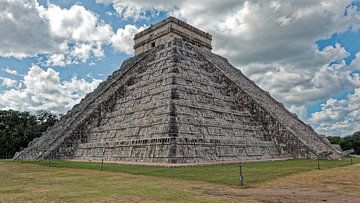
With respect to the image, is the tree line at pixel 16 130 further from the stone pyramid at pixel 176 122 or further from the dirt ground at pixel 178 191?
the dirt ground at pixel 178 191

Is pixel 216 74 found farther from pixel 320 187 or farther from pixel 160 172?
pixel 320 187

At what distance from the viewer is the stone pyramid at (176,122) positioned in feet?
59.5

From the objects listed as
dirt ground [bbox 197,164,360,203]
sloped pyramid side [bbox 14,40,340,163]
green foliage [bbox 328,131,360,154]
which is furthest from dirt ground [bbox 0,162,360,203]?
green foliage [bbox 328,131,360,154]

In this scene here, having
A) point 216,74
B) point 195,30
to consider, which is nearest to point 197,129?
point 216,74

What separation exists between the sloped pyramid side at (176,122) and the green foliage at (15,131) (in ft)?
44.8

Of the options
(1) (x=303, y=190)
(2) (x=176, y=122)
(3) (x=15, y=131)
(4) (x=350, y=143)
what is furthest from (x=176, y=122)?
(4) (x=350, y=143)

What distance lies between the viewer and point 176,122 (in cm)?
1812

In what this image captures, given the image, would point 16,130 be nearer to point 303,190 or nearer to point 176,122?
point 176,122

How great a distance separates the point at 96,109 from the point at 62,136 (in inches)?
128

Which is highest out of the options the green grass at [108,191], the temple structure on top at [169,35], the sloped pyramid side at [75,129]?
the temple structure on top at [169,35]

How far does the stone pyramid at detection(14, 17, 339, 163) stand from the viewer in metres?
18.1

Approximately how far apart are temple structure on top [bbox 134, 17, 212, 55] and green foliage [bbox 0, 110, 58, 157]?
1774 cm

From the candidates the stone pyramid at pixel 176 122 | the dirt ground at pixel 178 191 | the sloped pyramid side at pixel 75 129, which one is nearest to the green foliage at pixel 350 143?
the stone pyramid at pixel 176 122

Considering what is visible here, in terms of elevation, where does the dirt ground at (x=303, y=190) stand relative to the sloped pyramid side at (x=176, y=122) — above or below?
below
